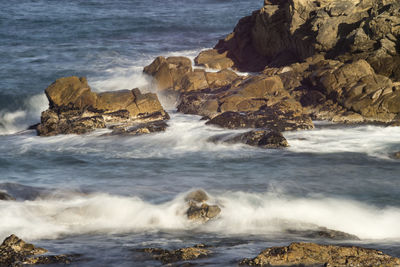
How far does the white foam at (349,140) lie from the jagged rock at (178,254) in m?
10.3

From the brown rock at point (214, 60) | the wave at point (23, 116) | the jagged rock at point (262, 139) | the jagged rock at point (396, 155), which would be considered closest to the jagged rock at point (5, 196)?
the jagged rock at point (262, 139)

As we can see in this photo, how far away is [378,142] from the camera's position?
2122 centimetres

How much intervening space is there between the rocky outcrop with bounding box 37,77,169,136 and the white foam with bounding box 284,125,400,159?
21.7 feet

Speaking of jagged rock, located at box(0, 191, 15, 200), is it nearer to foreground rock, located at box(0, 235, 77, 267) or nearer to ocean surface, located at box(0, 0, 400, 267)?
ocean surface, located at box(0, 0, 400, 267)

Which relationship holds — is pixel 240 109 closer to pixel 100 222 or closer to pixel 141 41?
pixel 100 222

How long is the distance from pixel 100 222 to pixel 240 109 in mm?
12198

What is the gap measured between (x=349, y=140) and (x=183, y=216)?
31.8 ft

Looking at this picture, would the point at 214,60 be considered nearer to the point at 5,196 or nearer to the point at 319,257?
the point at 5,196

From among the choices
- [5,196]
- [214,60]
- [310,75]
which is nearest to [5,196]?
[5,196]

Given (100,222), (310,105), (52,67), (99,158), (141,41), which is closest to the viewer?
(100,222)

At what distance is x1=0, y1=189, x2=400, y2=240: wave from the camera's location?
13414 millimetres

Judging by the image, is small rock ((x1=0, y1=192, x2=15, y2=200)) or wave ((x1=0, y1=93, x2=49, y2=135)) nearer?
small rock ((x1=0, y1=192, x2=15, y2=200))

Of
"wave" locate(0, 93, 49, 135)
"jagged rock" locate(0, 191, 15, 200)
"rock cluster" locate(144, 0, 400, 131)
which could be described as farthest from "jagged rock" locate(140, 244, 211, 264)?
"wave" locate(0, 93, 49, 135)

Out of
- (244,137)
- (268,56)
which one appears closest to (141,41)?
(268,56)
